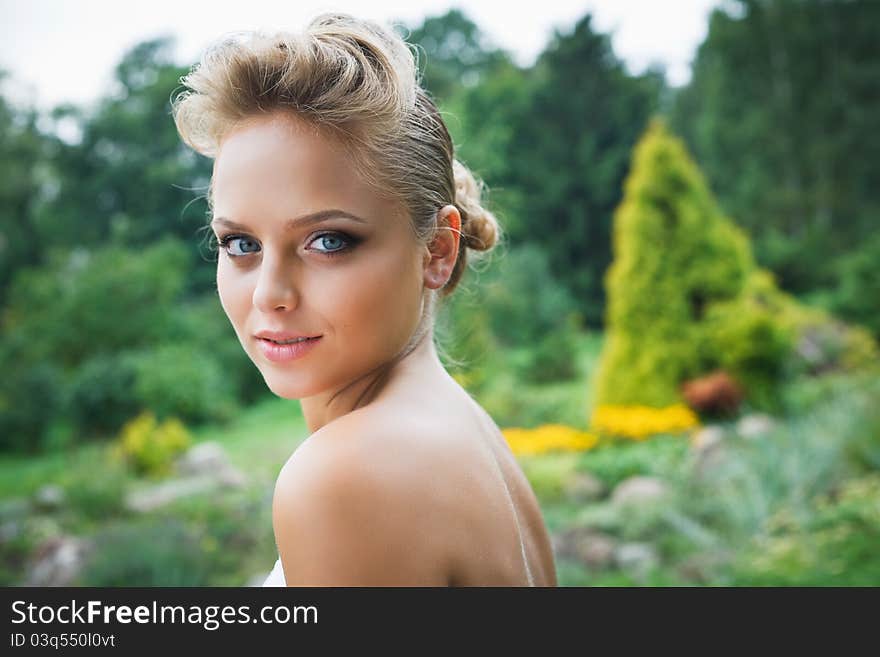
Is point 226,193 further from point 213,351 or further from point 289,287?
point 213,351

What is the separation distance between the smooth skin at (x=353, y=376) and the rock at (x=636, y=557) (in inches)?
162

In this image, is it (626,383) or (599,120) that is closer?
(626,383)

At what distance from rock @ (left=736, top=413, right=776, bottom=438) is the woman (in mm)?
5606

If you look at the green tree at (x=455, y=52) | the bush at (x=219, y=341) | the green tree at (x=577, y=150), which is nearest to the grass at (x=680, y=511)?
the bush at (x=219, y=341)

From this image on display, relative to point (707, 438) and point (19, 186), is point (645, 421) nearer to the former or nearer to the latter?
point (707, 438)

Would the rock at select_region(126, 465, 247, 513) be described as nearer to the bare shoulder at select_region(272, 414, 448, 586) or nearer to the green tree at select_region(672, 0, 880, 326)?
the bare shoulder at select_region(272, 414, 448, 586)

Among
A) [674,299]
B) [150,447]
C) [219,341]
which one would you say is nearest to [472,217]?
[150,447]

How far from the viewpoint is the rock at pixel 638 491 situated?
18.7ft

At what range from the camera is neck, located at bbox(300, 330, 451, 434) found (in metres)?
1.16

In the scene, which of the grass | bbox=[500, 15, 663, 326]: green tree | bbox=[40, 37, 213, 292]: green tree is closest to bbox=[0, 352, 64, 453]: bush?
the grass

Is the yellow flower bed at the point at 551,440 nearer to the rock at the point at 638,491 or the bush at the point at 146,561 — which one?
the rock at the point at 638,491
